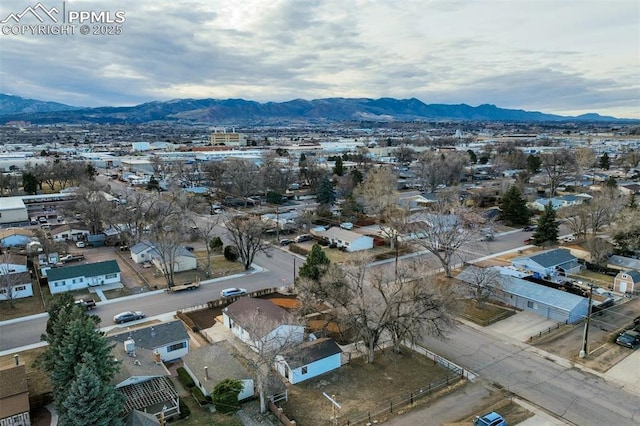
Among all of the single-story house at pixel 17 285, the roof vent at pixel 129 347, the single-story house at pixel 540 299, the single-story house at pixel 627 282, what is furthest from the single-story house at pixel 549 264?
the single-story house at pixel 17 285

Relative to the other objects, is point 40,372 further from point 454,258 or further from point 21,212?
point 21,212

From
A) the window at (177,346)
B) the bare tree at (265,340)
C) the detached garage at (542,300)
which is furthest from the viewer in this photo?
the detached garage at (542,300)

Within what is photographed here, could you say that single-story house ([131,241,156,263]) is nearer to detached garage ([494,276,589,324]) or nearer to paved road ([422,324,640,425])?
paved road ([422,324,640,425])

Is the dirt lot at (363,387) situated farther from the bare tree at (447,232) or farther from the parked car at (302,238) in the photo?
the parked car at (302,238)

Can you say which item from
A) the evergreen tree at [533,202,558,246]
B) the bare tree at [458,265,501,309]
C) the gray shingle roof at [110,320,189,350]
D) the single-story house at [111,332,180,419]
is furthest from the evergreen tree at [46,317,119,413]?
the evergreen tree at [533,202,558,246]

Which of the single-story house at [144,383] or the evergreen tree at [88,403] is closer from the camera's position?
the evergreen tree at [88,403]

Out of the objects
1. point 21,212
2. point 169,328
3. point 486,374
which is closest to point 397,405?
point 486,374
